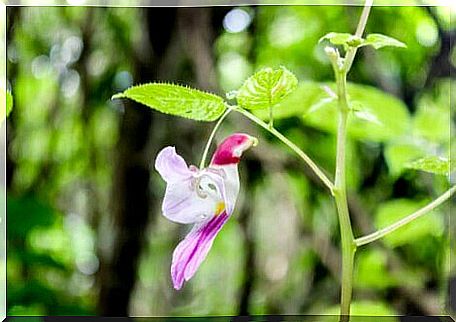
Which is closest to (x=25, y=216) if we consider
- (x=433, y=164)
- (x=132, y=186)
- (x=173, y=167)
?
(x=132, y=186)

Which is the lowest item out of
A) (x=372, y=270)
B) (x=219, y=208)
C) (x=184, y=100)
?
(x=372, y=270)

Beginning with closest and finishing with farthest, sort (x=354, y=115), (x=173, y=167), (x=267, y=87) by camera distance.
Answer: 1. (x=267, y=87)
2. (x=173, y=167)
3. (x=354, y=115)

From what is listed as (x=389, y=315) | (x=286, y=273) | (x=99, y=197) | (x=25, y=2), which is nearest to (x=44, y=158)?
(x=99, y=197)

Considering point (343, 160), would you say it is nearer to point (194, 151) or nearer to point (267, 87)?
point (267, 87)

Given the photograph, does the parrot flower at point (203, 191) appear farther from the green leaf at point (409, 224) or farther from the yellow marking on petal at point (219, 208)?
the green leaf at point (409, 224)

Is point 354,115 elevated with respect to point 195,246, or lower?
elevated

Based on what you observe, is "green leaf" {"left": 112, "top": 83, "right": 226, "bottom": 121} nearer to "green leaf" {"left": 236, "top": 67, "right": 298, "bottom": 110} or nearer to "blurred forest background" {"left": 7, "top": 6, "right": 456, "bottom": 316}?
"green leaf" {"left": 236, "top": 67, "right": 298, "bottom": 110}

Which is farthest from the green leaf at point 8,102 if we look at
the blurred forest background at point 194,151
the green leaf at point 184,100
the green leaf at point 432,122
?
the green leaf at point 432,122
